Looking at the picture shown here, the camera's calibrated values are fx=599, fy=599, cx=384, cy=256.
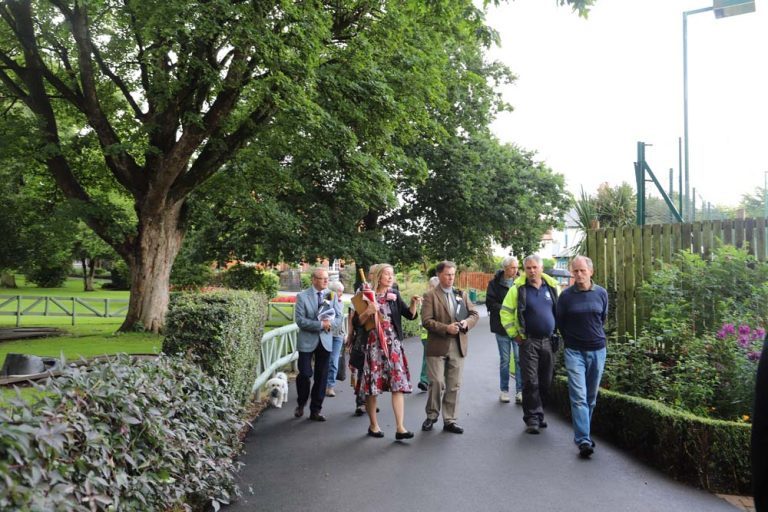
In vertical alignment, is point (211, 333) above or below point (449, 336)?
above

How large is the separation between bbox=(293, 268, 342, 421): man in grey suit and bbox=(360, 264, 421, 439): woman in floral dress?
873 millimetres

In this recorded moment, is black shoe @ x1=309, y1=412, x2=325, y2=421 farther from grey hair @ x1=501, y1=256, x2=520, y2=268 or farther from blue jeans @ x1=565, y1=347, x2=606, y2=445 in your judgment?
grey hair @ x1=501, y1=256, x2=520, y2=268

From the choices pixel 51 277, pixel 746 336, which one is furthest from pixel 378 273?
pixel 51 277

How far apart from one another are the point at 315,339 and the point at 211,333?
2.33 meters

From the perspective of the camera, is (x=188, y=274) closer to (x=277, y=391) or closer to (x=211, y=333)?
(x=277, y=391)

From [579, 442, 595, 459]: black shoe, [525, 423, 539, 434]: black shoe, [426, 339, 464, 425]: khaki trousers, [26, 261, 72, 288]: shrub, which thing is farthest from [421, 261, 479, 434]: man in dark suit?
[26, 261, 72, 288]: shrub

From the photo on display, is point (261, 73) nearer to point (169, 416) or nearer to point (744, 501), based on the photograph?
point (169, 416)

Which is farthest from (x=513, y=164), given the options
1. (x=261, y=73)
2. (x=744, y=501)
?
(x=744, y=501)

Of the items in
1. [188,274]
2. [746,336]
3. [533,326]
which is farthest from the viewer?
[188,274]

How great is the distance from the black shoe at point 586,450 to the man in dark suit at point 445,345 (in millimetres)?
1486

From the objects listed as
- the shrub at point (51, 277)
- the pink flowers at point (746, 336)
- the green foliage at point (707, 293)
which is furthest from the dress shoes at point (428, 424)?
the shrub at point (51, 277)

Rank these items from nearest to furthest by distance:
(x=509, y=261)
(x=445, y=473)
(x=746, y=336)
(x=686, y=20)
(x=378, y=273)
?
(x=445, y=473) < (x=746, y=336) < (x=378, y=273) < (x=509, y=261) < (x=686, y=20)

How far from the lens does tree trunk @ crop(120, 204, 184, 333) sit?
54.2 feet

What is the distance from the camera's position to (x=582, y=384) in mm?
6289
